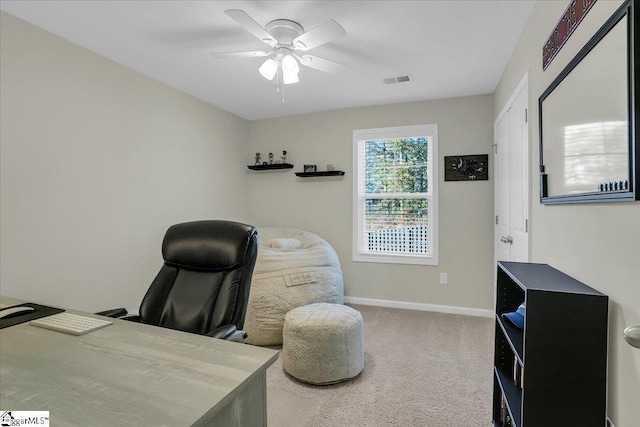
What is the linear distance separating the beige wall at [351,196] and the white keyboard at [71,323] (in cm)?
311

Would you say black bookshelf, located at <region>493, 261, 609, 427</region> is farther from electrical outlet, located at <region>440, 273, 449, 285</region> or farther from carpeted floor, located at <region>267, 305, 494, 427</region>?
electrical outlet, located at <region>440, 273, 449, 285</region>

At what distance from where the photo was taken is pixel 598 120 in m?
1.15

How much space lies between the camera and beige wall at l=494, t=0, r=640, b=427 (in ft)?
3.17

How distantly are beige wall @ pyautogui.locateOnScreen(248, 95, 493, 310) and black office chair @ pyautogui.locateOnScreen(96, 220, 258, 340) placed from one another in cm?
259

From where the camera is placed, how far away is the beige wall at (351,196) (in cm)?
365

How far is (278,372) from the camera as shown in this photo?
2.41 m

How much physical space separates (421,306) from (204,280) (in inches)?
115

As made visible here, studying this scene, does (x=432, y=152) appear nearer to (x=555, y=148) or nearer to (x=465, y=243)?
(x=465, y=243)

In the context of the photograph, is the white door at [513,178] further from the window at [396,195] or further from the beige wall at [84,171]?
the beige wall at [84,171]

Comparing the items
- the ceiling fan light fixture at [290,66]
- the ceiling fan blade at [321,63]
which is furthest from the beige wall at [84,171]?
the ceiling fan blade at [321,63]

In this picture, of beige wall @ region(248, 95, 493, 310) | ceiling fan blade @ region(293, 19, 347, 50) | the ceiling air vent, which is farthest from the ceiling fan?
beige wall @ region(248, 95, 493, 310)

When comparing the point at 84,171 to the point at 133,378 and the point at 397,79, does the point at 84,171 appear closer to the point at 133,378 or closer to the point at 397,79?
the point at 133,378

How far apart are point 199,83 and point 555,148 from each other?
317 cm

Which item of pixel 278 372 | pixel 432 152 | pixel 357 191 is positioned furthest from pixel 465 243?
pixel 278 372
